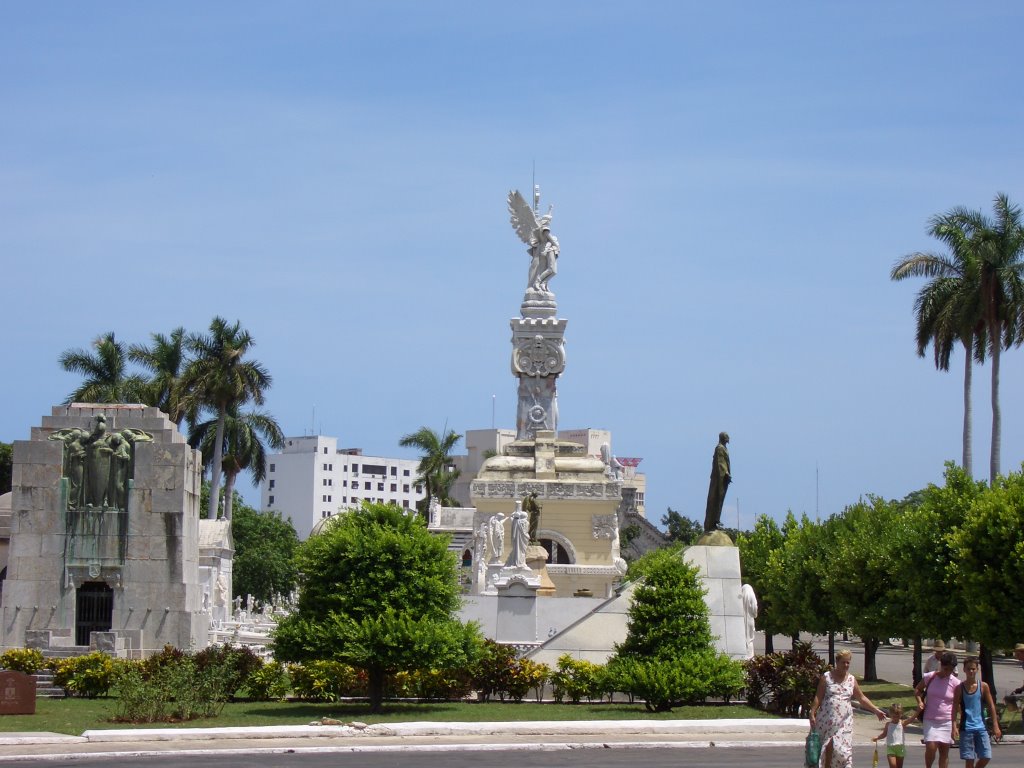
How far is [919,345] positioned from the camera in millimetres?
50250

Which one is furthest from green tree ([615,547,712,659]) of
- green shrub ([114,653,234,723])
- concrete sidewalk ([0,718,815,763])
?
green shrub ([114,653,234,723])

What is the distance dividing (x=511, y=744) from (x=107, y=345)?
141 feet

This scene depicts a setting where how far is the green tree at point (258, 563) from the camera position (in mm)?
86562

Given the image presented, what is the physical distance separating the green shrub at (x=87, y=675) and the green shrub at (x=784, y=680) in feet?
40.3

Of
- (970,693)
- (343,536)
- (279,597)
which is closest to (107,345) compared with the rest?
(279,597)

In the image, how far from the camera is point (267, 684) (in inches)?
1110

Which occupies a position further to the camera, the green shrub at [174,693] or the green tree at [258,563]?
the green tree at [258,563]

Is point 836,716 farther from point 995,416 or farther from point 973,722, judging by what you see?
point 995,416

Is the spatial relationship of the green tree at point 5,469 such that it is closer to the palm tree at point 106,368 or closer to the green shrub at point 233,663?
the palm tree at point 106,368

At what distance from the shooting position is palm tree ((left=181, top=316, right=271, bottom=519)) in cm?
6156

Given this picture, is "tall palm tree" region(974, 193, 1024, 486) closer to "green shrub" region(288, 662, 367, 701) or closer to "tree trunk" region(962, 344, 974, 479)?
"tree trunk" region(962, 344, 974, 479)

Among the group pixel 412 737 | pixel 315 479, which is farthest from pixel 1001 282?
pixel 315 479

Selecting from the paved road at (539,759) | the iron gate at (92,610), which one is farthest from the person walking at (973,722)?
the iron gate at (92,610)

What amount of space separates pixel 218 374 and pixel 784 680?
3909 cm
